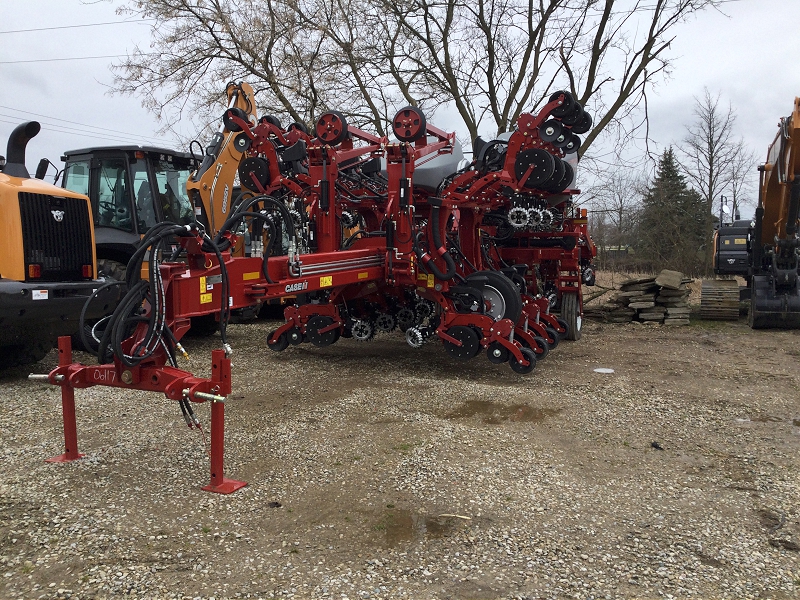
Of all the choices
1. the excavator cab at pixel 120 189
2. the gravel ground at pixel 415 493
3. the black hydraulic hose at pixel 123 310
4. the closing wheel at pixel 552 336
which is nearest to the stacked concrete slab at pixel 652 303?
the closing wheel at pixel 552 336

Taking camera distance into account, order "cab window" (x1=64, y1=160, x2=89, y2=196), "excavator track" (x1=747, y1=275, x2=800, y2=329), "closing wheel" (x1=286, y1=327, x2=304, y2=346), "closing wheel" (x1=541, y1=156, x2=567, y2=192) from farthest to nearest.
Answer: "excavator track" (x1=747, y1=275, x2=800, y2=329)
"cab window" (x1=64, y1=160, x2=89, y2=196)
"closing wheel" (x1=286, y1=327, x2=304, y2=346)
"closing wheel" (x1=541, y1=156, x2=567, y2=192)

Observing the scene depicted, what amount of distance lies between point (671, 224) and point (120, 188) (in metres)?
23.0

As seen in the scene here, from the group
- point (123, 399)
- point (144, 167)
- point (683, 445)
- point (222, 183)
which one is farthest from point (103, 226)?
point (683, 445)

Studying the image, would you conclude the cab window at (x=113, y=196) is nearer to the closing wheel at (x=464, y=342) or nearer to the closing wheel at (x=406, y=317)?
the closing wheel at (x=406, y=317)

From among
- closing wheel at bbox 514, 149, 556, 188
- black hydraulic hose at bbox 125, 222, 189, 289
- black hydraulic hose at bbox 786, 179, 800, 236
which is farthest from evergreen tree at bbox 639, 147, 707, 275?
black hydraulic hose at bbox 125, 222, 189, 289

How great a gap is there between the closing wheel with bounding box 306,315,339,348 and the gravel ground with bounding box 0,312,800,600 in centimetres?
84

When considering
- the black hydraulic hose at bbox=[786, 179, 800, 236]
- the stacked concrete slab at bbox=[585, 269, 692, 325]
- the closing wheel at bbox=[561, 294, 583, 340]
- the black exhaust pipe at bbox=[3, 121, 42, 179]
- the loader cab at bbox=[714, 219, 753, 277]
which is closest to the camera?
the black exhaust pipe at bbox=[3, 121, 42, 179]

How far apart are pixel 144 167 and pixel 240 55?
7667 millimetres

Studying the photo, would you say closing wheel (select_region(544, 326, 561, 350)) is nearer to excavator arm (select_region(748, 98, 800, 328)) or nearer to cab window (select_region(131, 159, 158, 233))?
excavator arm (select_region(748, 98, 800, 328))

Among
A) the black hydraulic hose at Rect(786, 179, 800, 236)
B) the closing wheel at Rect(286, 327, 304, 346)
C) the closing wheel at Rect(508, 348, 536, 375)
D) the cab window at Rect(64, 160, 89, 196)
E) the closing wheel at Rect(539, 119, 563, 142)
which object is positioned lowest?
the closing wheel at Rect(508, 348, 536, 375)

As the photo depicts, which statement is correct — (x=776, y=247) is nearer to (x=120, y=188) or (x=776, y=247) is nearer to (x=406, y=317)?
(x=406, y=317)

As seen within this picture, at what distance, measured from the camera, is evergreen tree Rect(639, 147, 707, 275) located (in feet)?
83.1

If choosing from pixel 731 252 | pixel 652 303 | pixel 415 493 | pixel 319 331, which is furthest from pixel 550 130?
pixel 731 252

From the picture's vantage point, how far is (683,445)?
16.3ft
